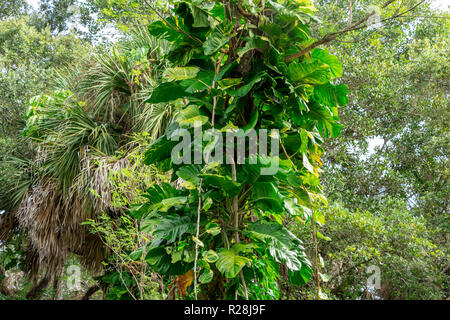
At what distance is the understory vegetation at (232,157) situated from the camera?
1109mm

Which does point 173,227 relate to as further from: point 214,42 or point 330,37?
point 330,37

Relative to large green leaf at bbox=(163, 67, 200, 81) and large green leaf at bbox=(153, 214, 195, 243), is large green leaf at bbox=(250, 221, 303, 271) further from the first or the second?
large green leaf at bbox=(163, 67, 200, 81)

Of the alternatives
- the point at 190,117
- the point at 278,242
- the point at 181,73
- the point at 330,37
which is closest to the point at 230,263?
the point at 278,242

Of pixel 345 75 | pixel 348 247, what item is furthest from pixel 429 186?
pixel 348 247

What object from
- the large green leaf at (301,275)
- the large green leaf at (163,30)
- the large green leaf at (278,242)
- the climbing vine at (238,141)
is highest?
the large green leaf at (163,30)

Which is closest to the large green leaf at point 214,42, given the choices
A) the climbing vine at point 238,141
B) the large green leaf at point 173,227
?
the climbing vine at point 238,141

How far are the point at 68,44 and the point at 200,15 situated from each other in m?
6.71

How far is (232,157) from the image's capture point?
108 centimetres

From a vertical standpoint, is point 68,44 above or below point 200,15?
above

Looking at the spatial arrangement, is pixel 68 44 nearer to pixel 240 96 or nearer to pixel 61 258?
pixel 61 258

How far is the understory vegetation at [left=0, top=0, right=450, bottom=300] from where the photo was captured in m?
1.11

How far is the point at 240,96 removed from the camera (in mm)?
1106

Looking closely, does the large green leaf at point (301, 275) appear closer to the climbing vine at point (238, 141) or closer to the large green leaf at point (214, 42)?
the climbing vine at point (238, 141)

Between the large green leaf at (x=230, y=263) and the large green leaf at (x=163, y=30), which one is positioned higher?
the large green leaf at (x=163, y=30)
